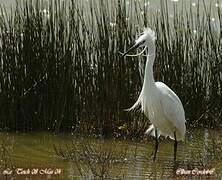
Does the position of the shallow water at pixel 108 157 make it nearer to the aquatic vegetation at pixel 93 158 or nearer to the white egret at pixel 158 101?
the aquatic vegetation at pixel 93 158

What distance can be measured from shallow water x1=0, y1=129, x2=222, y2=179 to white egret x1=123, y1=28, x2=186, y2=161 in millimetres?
337

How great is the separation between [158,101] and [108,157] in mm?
1611

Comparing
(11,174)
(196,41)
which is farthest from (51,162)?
(196,41)

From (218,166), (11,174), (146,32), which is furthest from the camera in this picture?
(146,32)

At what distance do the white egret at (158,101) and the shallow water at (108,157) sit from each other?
1.11 feet

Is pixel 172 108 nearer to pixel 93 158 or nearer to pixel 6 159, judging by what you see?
pixel 93 158

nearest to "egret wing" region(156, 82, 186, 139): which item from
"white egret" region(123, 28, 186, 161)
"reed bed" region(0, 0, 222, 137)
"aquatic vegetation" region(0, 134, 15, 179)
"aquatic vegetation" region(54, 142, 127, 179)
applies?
"white egret" region(123, 28, 186, 161)

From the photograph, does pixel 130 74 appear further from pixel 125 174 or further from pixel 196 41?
pixel 125 174

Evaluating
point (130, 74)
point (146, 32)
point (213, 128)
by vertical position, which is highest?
point (146, 32)

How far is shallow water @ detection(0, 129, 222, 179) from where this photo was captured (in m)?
6.21

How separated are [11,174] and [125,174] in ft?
3.39

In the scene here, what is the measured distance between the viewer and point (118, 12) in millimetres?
8328

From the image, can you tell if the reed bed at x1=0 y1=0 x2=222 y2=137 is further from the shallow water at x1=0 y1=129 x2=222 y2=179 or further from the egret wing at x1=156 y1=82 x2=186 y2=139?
the egret wing at x1=156 y1=82 x2=186 y2=139

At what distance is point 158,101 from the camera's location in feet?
24.6
